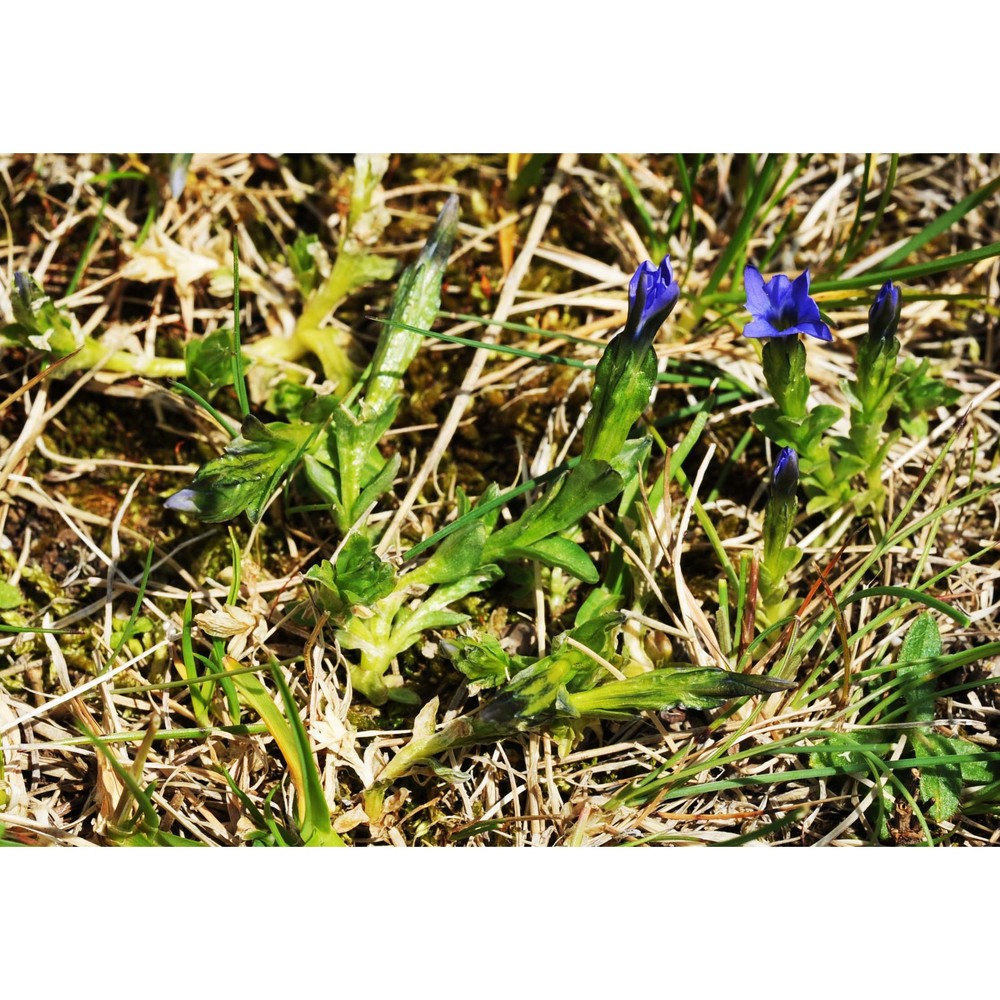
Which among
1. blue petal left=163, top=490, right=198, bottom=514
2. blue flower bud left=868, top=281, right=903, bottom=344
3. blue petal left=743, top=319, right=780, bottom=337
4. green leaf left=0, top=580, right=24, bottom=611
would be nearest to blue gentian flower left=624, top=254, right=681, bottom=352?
blue petal left=743, top=319, right=780, bottom=337

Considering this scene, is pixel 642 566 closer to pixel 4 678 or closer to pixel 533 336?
pixel 533 336

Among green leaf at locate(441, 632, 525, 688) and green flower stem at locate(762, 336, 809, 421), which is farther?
green flower stem at locate(762, 336, 809, 421)

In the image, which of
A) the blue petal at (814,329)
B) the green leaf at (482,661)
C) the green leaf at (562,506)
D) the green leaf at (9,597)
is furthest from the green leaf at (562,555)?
the green leaf at (9,597)

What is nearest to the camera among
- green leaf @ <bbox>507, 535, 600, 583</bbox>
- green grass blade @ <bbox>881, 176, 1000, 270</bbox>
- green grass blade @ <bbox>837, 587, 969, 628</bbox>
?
green grass blade @ <bbox>837, 587, 969, 628</bbox>

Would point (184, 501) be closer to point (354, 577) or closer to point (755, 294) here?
point (354, 577)

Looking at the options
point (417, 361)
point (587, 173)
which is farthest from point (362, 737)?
point (587, 173)

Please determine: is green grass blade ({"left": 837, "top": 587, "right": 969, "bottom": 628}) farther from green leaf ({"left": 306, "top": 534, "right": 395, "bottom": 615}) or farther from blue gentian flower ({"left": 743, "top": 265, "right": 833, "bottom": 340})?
green leaf ({"left": 306, "top": 534, "right": 395, "bottom": 615})

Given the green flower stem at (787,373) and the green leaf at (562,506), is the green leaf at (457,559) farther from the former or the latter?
the green flower stem at (787,373)
